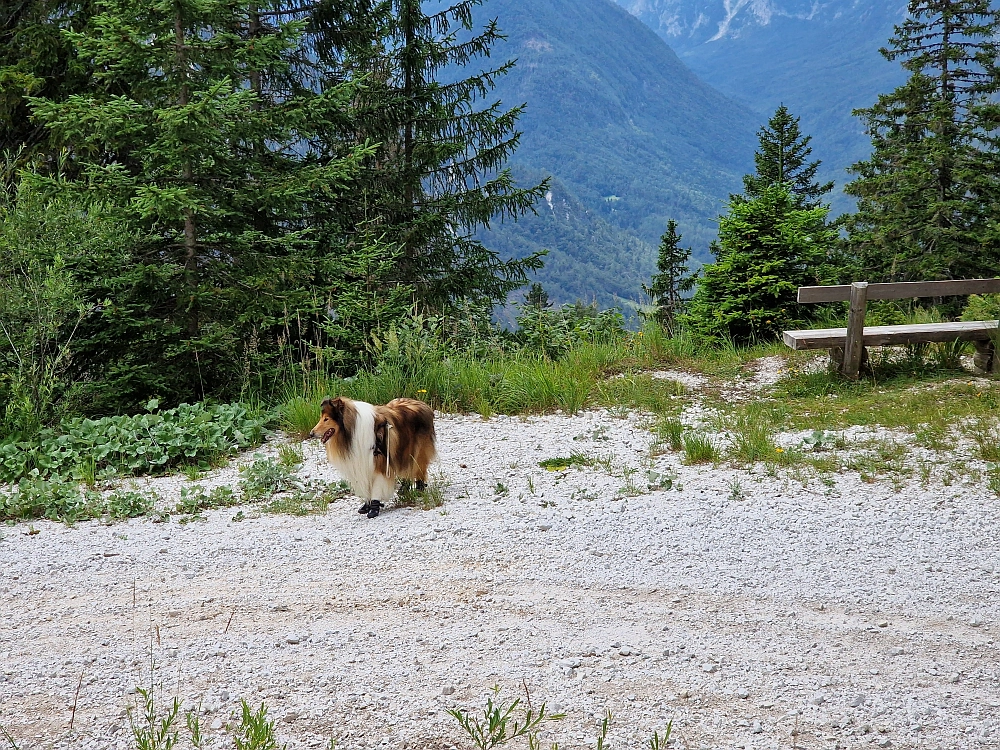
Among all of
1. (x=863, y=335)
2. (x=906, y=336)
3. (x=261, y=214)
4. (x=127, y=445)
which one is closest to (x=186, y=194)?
(x=261, y=214)

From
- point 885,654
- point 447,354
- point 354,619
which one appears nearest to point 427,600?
point 354,619

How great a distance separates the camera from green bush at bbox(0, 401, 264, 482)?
6.00m

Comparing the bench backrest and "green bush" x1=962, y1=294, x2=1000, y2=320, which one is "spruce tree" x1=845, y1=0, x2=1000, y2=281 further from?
the bench backrest

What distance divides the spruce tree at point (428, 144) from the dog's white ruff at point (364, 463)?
804 centimetres

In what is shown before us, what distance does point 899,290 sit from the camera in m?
8.48

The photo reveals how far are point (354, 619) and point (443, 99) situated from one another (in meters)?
12.9

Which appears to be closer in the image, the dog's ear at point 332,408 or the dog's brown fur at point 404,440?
the dog's ear at point 332,408

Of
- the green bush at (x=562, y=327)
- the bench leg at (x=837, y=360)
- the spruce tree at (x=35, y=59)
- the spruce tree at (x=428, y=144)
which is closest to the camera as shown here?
the bench leg at (x=837, y=360)

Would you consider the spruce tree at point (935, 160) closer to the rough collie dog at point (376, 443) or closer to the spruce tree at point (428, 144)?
the spruce tree at point (428, 144)

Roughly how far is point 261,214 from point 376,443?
5.95 m

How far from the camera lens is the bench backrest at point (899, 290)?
8.27 m

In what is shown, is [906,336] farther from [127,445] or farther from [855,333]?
[127,445]

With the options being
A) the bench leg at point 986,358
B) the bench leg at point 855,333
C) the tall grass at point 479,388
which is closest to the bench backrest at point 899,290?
the bench leg at point 855,333

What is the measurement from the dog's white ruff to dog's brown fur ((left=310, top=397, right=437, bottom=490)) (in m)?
0.02
